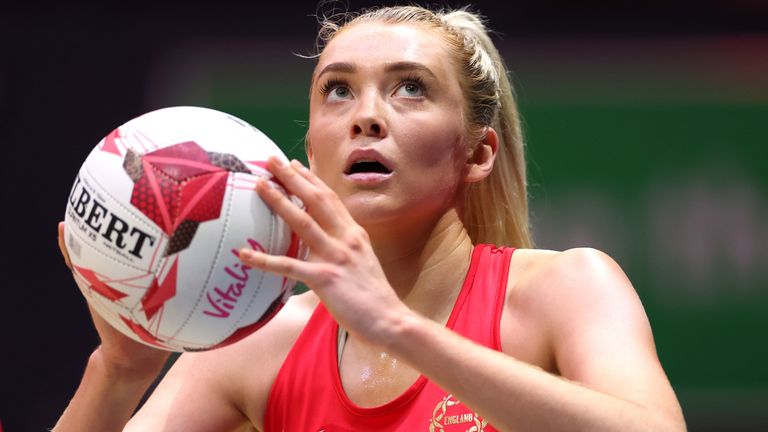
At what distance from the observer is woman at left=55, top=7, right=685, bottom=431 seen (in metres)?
1.84

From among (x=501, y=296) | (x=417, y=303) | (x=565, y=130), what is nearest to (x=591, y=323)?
(x=501, y=296)

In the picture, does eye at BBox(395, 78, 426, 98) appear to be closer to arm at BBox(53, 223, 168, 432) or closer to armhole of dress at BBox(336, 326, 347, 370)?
armhole of dress at BBox(336, 326, 347, 370)

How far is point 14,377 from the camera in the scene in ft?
16.1

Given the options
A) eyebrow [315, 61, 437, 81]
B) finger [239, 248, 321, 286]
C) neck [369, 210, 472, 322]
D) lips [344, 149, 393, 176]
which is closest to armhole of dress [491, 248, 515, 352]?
neck [369, 210, 472, 322]

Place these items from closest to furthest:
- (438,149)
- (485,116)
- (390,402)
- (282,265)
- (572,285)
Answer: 1. (282,265)
2. (572,285)
3. (390,402)
4. (438,149)
5. (485,116)

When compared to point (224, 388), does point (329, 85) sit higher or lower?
higher

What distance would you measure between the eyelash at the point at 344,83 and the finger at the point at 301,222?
81cm

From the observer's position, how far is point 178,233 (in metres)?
1.87

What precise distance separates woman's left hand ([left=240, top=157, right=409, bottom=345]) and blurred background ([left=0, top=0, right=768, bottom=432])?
2984 millimetres

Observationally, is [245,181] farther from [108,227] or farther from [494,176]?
[494,176]

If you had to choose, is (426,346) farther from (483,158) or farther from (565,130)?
(565,130)

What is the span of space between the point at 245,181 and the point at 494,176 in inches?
46.6

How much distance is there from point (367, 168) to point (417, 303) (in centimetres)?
40

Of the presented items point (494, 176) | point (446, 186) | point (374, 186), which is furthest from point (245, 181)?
point (494, 176)
